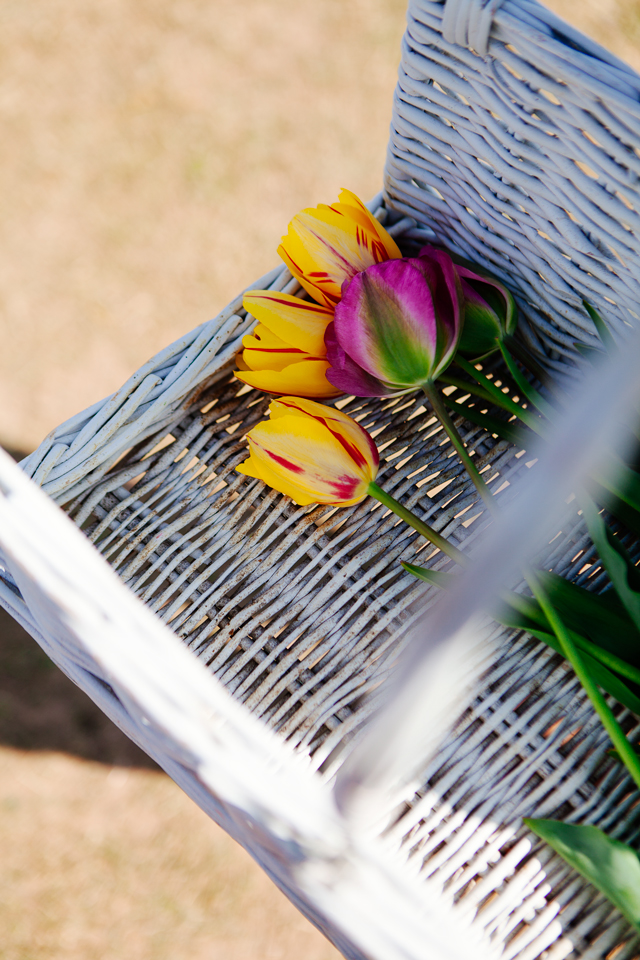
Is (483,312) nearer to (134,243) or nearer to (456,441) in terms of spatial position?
(456,441)

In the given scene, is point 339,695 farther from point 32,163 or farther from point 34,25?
point 34,25

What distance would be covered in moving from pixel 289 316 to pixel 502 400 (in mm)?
165

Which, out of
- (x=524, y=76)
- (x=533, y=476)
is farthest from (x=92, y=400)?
(x=533, y=476)

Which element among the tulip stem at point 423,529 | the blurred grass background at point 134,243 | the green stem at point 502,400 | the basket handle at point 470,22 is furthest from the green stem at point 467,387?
the blurred grass background at point 134,243

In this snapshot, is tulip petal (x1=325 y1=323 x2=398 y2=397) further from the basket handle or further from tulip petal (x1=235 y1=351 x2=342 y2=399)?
the basket handle

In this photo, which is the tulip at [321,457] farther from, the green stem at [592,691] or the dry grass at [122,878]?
the dry grass at [122,878]

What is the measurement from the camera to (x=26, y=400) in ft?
3.29

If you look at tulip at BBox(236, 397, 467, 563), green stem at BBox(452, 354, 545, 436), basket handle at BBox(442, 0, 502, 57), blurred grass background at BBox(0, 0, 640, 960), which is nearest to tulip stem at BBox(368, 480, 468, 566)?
tulip at BBox(236, 397, 467, 563)

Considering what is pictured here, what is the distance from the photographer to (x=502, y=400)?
46 cm

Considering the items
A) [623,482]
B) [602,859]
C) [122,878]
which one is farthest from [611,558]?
[122,878]

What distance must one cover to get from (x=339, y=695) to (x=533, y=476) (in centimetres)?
33

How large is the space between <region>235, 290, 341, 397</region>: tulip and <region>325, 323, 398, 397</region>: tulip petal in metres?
0.02

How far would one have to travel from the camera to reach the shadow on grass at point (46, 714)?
895mm

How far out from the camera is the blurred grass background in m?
0.84
